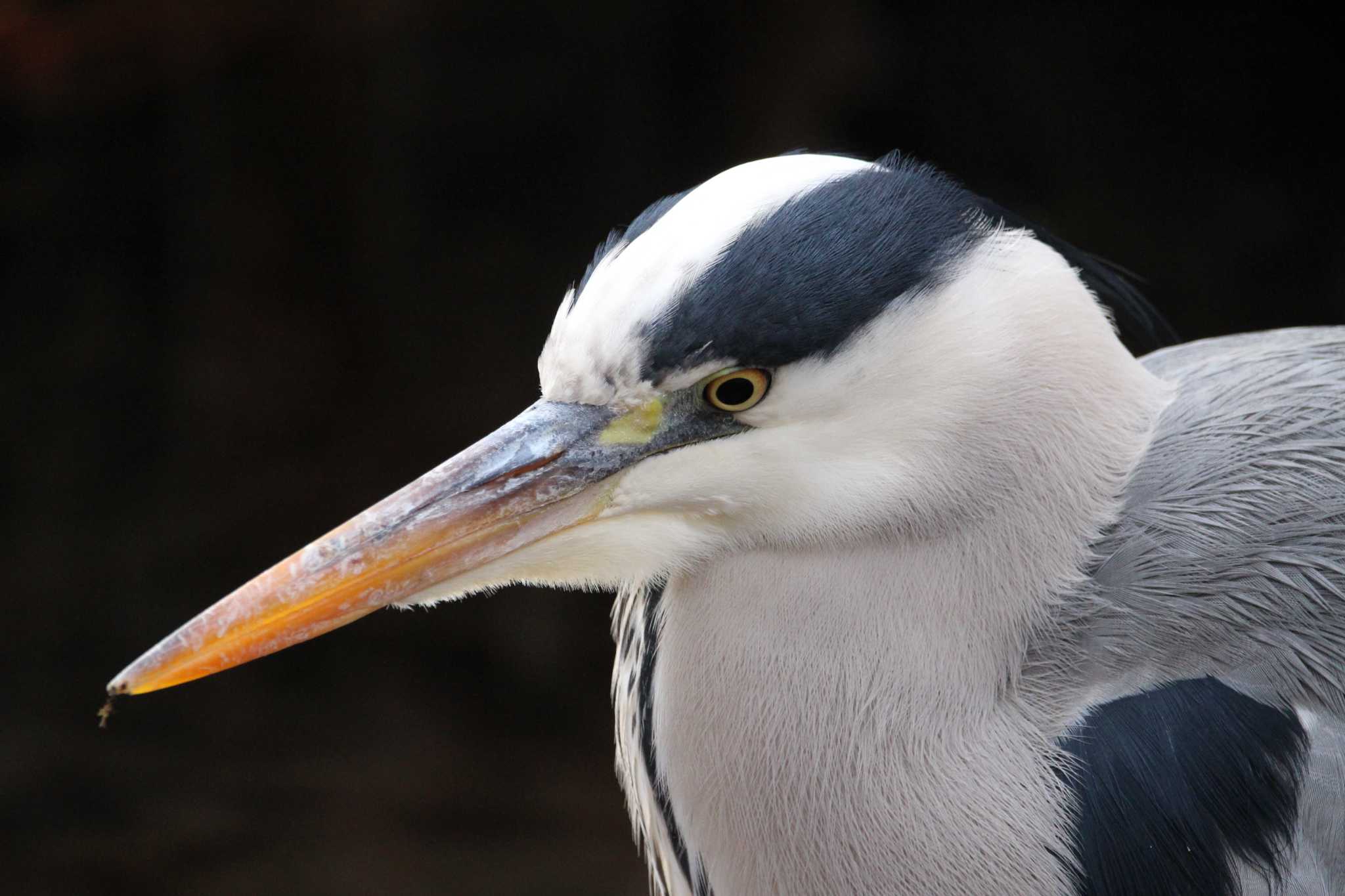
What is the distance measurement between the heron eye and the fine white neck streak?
4.0 inches

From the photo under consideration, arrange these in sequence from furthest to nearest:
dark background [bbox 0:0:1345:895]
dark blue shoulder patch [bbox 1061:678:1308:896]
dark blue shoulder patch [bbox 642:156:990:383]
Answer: dark background [bbox 0:0:1345:895]
dark blue shoulder patch [bbox 1061:678:1308:896]
dark blue shoulder patch [bbox 642:156:990:383]

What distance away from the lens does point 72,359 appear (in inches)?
196

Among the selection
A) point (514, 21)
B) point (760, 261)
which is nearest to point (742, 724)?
point (760, 261)

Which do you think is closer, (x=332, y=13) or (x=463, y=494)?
(x=463, y=494)

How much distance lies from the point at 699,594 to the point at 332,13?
11.7 ft

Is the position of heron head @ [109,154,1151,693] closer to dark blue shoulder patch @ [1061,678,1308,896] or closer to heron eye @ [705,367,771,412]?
heron eye @ [705,367,771,412]

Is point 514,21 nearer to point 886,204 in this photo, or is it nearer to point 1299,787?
point 886,204

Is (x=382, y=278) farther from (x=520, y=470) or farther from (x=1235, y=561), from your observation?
(x=1235, y=561)

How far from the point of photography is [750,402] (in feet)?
5.05

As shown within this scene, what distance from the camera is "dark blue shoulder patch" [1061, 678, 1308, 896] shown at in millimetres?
1601

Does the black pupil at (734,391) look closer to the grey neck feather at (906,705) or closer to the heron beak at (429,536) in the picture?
the heron beak at (429,536)

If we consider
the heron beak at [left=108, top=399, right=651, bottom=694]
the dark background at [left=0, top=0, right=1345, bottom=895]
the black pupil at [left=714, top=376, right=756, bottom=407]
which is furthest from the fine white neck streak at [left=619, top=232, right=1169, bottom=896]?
the dark background at [left=0, top=0, right=1345, bottom=895]

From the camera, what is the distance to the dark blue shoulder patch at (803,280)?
149 centimetres

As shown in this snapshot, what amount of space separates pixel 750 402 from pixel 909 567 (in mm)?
293
